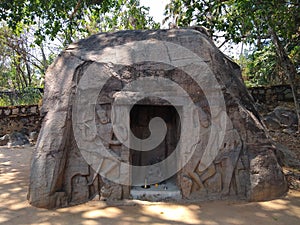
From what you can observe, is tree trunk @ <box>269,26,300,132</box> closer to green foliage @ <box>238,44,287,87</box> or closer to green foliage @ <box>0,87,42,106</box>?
green foliage @ <box>238,44,287,87</box>

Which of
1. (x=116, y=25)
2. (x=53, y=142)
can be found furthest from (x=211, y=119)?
(x=116, y=25)

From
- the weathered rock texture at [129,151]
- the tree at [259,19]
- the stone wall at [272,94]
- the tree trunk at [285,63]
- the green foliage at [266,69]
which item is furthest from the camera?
the green foliage at [266,69]

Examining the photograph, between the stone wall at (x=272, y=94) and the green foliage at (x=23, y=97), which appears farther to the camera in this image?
the green foliage at (x=23, y=97)

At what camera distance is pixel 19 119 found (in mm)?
10477

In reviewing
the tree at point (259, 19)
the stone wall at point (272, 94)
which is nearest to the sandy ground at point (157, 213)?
the tree at point (259, 19)

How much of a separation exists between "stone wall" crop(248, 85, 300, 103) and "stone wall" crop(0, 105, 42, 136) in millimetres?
8466

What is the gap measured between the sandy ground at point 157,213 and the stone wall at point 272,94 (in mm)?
5892

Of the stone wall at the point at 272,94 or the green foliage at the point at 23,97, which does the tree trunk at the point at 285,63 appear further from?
the green foliage at the point at 23,97

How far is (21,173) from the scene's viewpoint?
541 centimetres

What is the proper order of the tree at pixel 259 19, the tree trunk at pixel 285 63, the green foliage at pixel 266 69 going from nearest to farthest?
the tree at pixel 259 19 → the tree trunk at pixel 285 63 → the green foliage at pixel 266 69

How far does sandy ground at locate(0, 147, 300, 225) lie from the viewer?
319 centimetres

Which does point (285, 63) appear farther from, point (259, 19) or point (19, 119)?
point (19, 119)

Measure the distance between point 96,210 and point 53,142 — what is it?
1.17 metres

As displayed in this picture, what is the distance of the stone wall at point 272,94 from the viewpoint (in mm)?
9031
